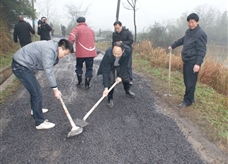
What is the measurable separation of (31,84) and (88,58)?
1963 mm

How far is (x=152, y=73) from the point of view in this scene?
20.6ft

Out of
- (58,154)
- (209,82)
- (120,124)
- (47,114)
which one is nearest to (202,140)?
(120,124)

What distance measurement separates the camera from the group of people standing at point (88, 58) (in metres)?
2.59

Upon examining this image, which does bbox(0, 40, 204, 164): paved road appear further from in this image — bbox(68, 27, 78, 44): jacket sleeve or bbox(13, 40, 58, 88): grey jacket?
bbox(68, 27, 78, 44): jacket sleeve

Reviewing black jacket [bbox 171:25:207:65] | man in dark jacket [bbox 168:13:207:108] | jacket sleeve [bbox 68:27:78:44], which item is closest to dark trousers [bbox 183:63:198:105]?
man in dark jacket [bbox 168:13:207:108]

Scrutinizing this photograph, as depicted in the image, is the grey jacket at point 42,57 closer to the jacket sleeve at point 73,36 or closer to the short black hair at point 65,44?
the short black hair at point 65,44

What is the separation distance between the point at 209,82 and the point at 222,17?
81.9ft

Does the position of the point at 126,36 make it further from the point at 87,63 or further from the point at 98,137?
the point at 98,137

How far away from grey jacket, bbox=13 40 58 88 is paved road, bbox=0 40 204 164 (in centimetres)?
89

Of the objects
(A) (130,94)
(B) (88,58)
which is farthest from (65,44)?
(A) (130,94)

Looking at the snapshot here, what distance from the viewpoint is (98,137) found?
9.14 ft

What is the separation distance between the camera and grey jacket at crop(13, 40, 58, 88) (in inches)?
98.9

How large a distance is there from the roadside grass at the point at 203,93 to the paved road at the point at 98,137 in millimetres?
541

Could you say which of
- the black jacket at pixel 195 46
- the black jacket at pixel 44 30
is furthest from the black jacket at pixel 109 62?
the black jacket at pixel 44 30
